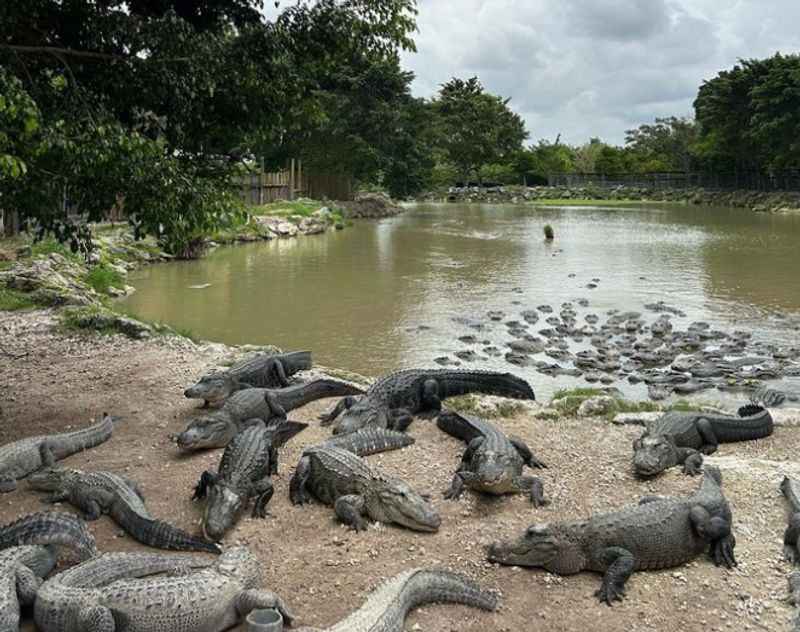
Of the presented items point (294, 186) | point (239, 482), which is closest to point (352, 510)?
point (239, 482)

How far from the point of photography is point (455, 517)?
17.9 ft

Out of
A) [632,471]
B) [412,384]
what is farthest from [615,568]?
[412,384]

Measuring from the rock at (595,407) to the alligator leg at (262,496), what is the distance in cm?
352

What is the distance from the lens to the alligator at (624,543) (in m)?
4.73

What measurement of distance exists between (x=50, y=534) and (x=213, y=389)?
3.35 m

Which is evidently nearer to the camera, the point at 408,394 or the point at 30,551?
the point at 30,551

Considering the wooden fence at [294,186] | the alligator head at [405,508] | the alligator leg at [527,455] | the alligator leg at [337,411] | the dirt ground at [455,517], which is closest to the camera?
the dirt ground at [455,517]

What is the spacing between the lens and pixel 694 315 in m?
15.0

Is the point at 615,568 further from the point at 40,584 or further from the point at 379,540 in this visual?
the point at 40,584

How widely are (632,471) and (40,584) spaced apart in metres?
4.24

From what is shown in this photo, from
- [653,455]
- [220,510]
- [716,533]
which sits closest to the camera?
[716,533]

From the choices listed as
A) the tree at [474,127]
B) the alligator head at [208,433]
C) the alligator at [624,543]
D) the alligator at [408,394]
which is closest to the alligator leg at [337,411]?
the alligator at [408,394]

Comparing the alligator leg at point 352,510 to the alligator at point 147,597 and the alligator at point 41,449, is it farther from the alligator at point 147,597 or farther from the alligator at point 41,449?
the alligator at point 41,449

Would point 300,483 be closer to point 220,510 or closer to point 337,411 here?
point 220,510
